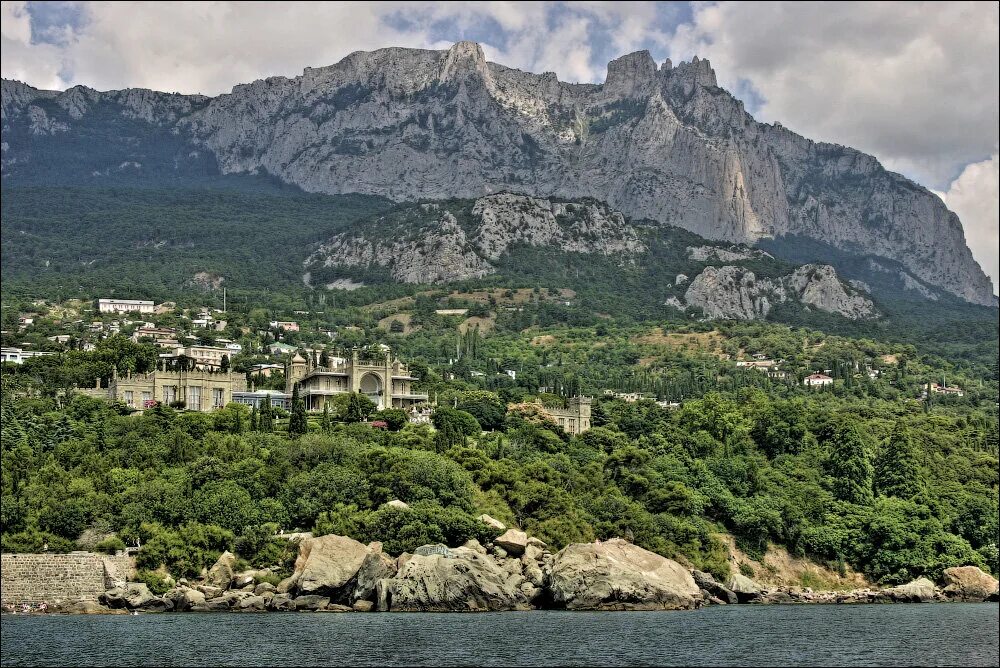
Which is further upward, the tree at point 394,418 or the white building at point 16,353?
the white building at point 16,353

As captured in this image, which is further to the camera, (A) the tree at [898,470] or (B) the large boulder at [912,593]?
(A) the tree at [898,470]

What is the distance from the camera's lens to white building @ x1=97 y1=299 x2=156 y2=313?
176500 millimetres

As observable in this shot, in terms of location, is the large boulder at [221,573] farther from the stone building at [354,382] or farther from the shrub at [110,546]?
the stone building at [354,382]

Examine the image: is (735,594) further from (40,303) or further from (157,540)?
(40,303)

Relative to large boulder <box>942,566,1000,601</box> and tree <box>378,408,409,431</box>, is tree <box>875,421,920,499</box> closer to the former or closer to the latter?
large boulder <box>942,566,1000,601</box>

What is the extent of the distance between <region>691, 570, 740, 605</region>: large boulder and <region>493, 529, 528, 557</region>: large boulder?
37.3 ft

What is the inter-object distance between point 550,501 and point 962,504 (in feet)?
105

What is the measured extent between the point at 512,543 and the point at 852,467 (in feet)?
113

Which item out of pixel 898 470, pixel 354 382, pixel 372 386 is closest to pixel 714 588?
pixel 898 470

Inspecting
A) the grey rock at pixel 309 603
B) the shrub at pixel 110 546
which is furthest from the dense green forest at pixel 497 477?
the grey rock at pixel 309 603

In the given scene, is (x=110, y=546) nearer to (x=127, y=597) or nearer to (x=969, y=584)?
(x=127, y=597)

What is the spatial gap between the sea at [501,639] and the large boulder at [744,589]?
30.7 feet

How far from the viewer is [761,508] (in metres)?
92.4

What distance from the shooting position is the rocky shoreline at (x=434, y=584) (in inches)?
2744
